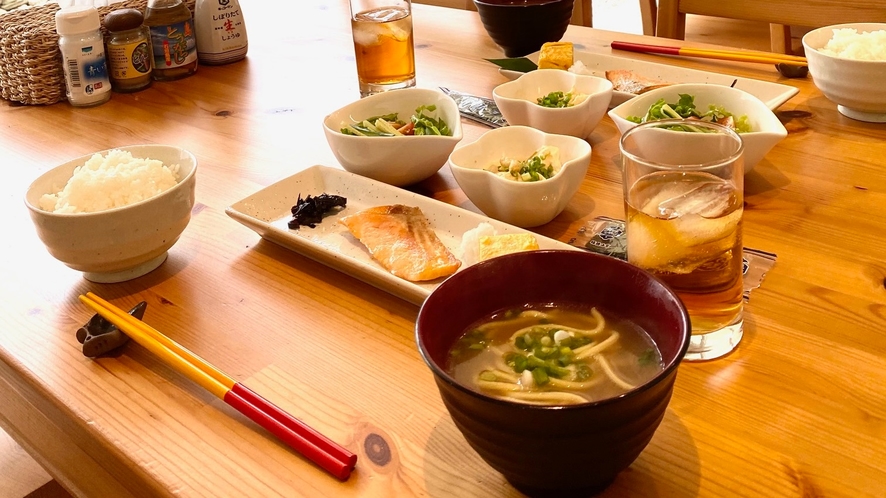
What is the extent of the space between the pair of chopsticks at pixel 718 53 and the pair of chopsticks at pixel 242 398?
133cm

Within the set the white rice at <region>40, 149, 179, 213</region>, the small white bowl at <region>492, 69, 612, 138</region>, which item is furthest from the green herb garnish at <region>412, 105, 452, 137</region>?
the white rice at <region>40, 149, 179, 213</region>

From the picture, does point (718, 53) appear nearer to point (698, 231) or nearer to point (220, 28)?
point (698, 231)

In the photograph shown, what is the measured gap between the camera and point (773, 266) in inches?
39.0

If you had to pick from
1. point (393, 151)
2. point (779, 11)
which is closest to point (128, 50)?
point (393, 151)

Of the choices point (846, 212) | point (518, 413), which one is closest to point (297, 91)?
point (846, 212)

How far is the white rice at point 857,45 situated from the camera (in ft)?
4.37

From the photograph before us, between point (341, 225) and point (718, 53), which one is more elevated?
point (718, 53)

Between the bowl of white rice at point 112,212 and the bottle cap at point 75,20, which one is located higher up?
the bottle cap at point 75,20

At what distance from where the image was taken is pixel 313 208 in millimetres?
1192

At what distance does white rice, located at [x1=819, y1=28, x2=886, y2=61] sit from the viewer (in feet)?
4.37

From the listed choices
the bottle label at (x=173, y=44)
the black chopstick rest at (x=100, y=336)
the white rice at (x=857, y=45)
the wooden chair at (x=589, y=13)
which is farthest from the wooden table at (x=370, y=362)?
the wooden chair at (x=589, y=13)

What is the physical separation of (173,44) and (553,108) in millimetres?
1103

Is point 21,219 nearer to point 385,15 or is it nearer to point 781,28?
point 385,15

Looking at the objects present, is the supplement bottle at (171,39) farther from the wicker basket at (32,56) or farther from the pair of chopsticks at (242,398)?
the pair of chopsticks at (242,398)
